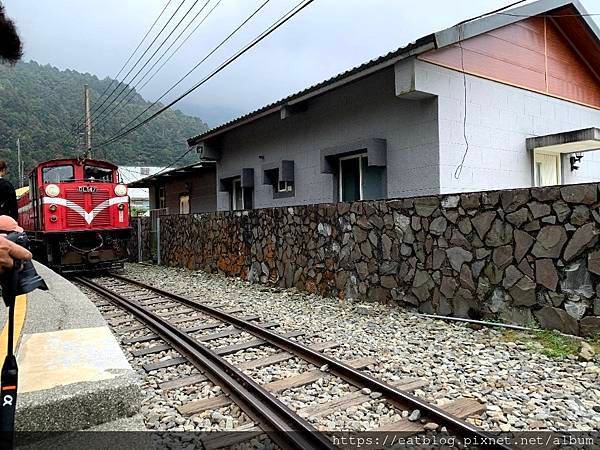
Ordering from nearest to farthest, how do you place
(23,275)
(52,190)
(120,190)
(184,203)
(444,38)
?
1. (23,275)
2. (444,38)
3. (52,190)
4. (120,190)
5. (184,203)

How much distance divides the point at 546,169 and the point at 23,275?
10797 millimetres

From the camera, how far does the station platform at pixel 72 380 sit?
8.12ft

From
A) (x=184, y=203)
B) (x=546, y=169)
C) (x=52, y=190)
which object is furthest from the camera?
(x=184, y=203)

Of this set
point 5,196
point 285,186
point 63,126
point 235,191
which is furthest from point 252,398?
point 63,126

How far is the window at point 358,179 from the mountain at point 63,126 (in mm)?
27180

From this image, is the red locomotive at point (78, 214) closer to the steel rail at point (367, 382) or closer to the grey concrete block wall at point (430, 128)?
the grey concrete block wall at point (430, 128)

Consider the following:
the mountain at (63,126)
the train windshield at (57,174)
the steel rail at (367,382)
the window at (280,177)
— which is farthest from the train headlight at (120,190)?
the mountain at (63,126)

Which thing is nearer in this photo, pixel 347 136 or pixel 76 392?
pixel 76 392

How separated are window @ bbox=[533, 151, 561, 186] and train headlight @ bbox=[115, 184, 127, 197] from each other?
416 inches

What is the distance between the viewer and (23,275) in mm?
1718

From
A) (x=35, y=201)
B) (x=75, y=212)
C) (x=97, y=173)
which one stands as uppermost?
(x=97, y=173)

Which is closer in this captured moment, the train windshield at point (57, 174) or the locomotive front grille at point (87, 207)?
the locomotive front grille at point (87, 207)

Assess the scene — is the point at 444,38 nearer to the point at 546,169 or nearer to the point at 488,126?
the point at 488,126

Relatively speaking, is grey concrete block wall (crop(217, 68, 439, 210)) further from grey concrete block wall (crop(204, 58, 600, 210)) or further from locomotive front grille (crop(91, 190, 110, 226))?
locomotive front grille (crop(91, 190, 110, 226))
